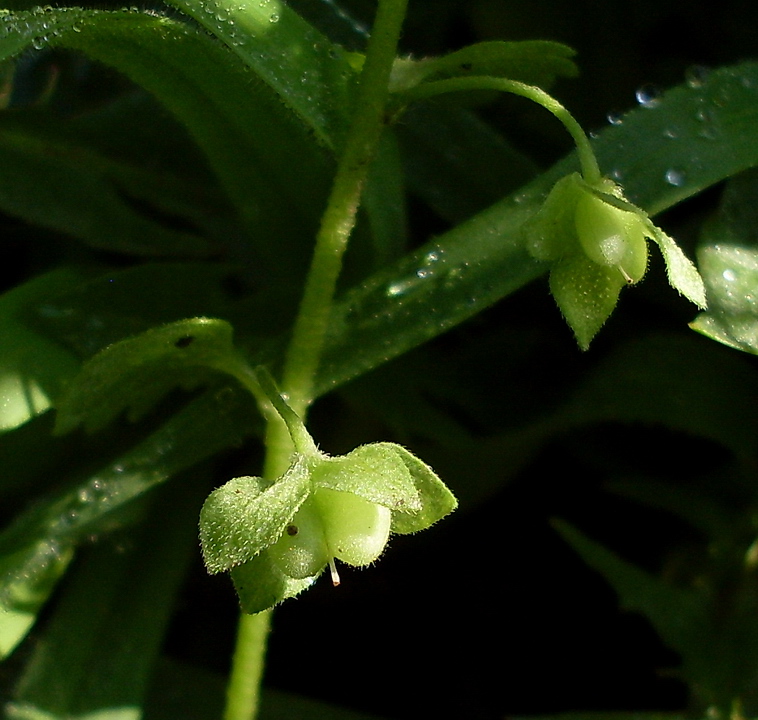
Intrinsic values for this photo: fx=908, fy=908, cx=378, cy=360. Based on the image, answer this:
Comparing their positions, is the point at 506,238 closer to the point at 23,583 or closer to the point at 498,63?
the point at 498,63

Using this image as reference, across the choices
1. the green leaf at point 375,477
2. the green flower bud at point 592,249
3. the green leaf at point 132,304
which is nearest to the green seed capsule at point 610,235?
the green flower bud at point 592,249

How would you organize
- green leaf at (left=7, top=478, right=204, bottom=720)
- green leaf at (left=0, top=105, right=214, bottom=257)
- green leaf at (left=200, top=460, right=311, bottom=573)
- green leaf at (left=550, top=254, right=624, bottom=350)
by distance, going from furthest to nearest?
green leaf at (left=0, top=105, right=214, bottom=257) → green leaf at (left=7, top=478, right=204, bottom=720) → green leaf at (left=550, top=254, right=624, bottom=350) → green leaf at (left=200, top=460, right=311, bottom=573)

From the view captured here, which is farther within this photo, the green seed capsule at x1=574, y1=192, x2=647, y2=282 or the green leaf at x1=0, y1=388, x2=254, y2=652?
the green leaf at x1=0, y1=388, x2=254, y2=652

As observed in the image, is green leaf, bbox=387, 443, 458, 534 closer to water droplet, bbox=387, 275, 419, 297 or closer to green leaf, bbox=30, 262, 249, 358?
water droplet, bbox=387, 275, 419, 297

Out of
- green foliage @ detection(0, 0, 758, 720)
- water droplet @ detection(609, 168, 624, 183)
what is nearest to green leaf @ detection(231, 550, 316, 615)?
green foliage @ detection(0, 0, 758, 720)

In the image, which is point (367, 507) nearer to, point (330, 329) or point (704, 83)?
point (330, 329)

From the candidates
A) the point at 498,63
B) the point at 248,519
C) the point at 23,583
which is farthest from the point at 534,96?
the point at 23,583

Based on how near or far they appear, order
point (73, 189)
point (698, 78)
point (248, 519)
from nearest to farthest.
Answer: point (248, 519), point (698, 78), point (73, 189)

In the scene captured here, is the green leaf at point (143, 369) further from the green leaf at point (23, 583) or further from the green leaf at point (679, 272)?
the green leaf at point (679, 272)

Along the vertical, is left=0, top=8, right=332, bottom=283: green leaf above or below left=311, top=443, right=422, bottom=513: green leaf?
above
